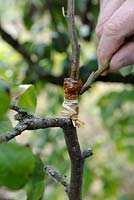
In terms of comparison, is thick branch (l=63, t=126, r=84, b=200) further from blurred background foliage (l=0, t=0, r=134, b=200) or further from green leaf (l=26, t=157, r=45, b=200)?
blurred background foliage (l=0, t=0, r=134, b=200)

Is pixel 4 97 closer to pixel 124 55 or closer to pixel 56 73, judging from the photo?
pixel 124 55

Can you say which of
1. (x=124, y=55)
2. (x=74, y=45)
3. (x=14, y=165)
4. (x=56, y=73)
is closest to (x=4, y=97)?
(x=14, y=165)

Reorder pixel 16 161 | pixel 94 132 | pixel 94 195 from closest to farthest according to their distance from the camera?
A: pixel 16 161 → pixel 94 195 → pixel 94 132

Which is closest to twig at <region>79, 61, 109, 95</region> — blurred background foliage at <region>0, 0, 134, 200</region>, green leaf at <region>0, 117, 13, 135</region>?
green leaf at <region>0, 117, 13, 135</region>

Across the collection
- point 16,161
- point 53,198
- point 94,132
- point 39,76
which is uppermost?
point 94,132

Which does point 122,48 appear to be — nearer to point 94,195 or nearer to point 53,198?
point 53,198

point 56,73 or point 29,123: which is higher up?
point 56,73

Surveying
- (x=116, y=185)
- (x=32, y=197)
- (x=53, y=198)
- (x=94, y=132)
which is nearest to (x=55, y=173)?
(x=32, y=197)
